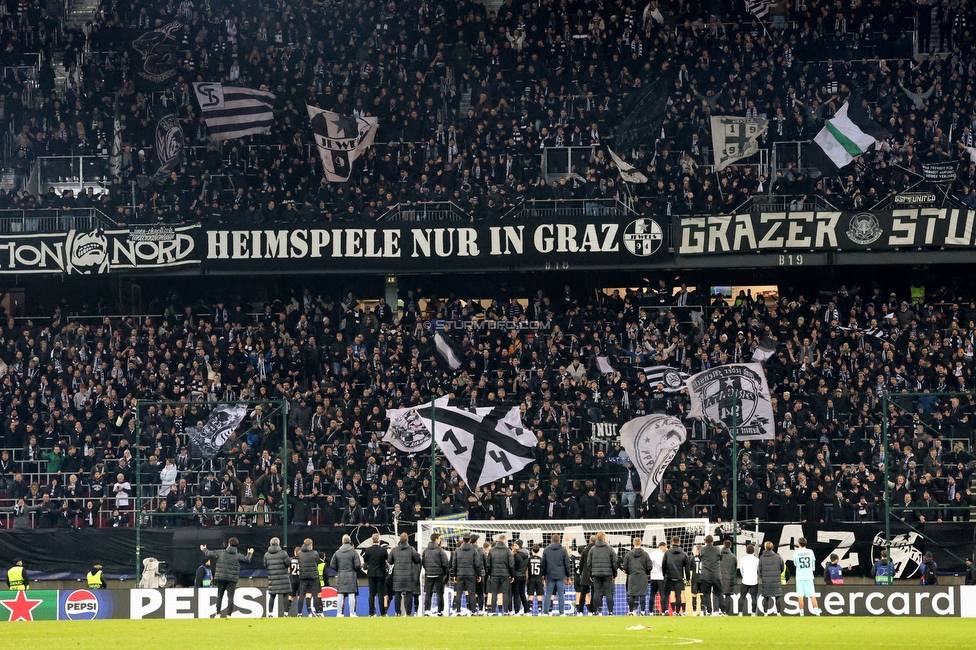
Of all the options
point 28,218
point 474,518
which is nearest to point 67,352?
point 28,218

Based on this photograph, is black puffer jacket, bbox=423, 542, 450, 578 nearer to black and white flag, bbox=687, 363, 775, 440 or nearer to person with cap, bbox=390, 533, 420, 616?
person with cap, bbox=390, 533, 420, 616

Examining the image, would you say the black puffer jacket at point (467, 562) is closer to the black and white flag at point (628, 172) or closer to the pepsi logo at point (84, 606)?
the pepsi logo at point (84, 606)

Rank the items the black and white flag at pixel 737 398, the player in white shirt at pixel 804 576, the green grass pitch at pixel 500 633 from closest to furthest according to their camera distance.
Answer: the green grass pitch at pixel 500 633 → the player in white shirt at pixel 804 576 → the black and white flag at pixel 737 398

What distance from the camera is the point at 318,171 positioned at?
4028 cm

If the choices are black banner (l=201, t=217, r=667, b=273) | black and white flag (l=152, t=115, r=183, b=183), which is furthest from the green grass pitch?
black and white flag (l=152, t=115, r=183, b=183)

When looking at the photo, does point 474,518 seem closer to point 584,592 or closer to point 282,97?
point 584,592

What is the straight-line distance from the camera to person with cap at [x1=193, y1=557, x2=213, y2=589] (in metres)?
27.1

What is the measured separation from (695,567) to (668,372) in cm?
Result: 885

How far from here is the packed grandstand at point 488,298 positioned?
102ft

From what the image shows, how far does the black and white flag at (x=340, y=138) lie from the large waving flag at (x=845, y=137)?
1169cm

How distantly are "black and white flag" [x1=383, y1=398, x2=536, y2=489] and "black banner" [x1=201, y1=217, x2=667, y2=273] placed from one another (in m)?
7.11

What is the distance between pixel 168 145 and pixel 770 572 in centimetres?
2260

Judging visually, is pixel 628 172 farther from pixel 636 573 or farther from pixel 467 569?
pixel 467 569

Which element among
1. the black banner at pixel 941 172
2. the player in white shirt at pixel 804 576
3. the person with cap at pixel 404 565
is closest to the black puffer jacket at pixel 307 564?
the person with cap at pixel 404 565
